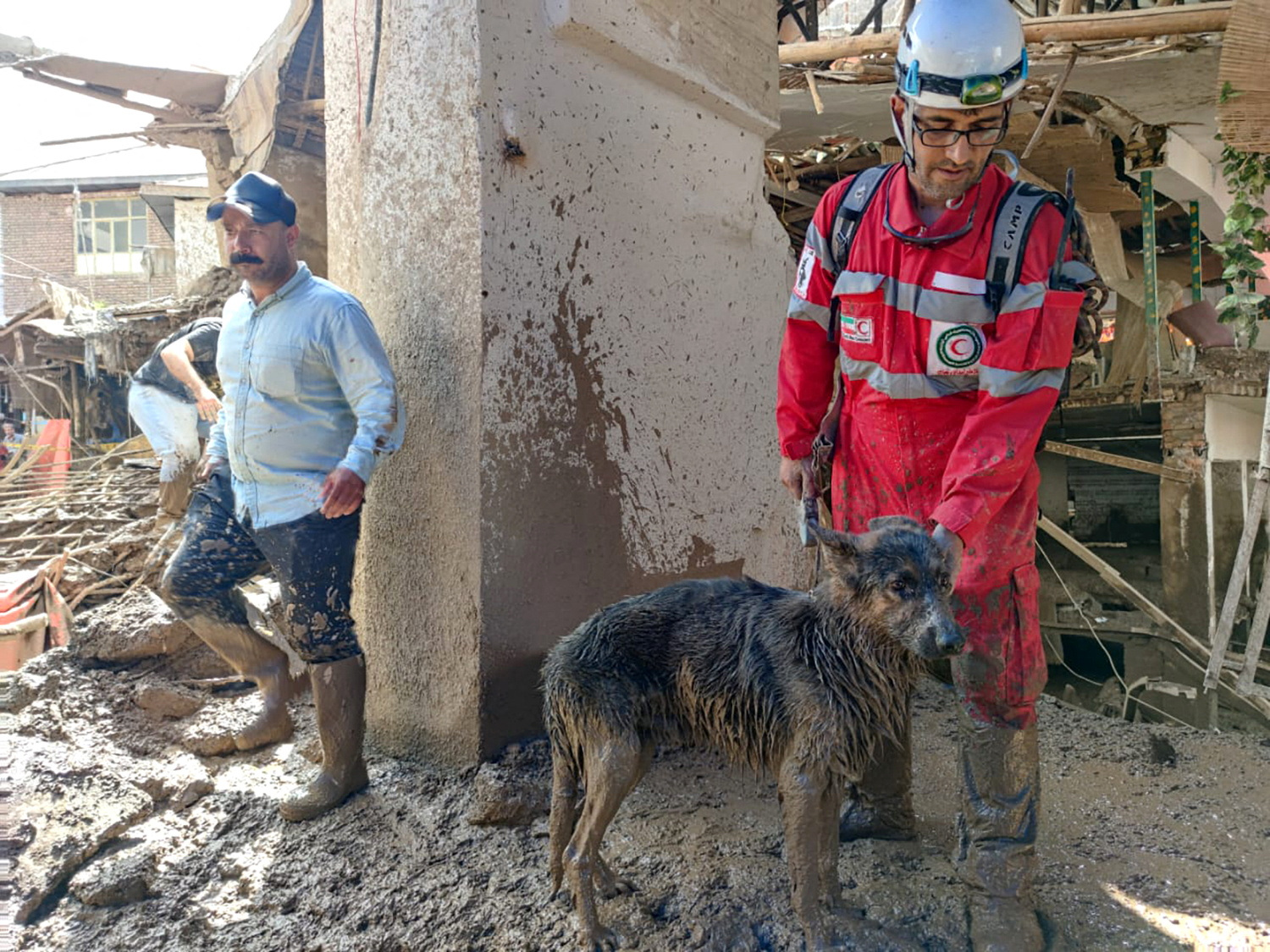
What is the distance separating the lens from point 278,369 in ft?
10.2

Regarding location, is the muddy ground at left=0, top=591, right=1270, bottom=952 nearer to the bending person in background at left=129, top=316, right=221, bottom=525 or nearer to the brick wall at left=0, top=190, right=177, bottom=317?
the bending person in background at left=129, top=316, right=221, bottom=525

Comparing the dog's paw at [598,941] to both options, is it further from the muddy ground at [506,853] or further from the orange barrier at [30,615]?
the orange barrier at [30,615]

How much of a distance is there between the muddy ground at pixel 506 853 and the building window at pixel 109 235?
24.7 m

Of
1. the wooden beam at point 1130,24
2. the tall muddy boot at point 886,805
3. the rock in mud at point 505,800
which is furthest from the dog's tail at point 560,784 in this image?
the wooden beam at point 1130,24

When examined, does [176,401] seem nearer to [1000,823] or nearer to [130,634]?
[130,634]

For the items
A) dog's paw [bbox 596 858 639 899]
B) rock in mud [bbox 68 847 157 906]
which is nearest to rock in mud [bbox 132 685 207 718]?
rock in mud [bbox 68 847 157 906]

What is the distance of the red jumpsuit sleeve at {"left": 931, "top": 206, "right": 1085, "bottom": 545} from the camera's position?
7.41 feet

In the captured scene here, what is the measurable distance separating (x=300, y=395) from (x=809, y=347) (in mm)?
1804

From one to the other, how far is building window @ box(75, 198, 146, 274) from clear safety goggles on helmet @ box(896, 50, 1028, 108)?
26532 millimetres

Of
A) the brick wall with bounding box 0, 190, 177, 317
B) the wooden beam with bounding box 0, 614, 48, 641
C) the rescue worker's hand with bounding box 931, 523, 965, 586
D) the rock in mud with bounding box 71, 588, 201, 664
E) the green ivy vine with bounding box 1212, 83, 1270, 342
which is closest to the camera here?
the rescue worker's hand with bounding box 931, 523, 965, 586

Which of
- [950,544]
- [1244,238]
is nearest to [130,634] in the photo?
[950,544]

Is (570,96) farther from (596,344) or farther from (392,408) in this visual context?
(392,408)

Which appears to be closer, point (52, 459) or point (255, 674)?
point (255, 674)

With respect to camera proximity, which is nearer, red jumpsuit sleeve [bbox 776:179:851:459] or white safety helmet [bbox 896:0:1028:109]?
white safety helmet [bbox 896:0:1028:109]
